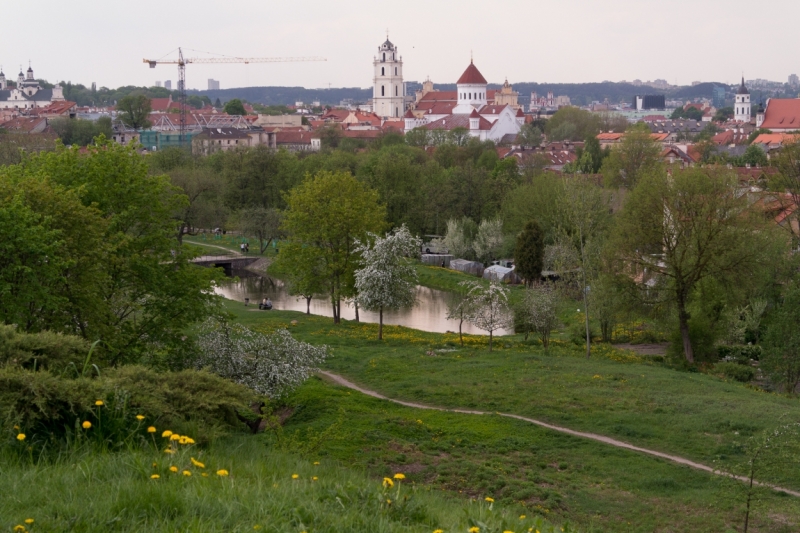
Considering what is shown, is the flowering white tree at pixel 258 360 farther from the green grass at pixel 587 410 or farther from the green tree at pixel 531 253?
the green tree at pixel 531 253

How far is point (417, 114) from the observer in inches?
5768

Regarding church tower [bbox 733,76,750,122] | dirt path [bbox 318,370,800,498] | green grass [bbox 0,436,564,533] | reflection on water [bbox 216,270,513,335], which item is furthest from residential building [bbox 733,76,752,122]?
green grass [bbox 0,436,564,533]

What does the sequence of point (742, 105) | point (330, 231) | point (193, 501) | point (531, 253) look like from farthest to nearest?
point (742, 105) < point (531, 253) < point (330, 231) < point (193, 501)

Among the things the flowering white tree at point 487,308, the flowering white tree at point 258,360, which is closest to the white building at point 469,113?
the flowering white tree at point 487,308

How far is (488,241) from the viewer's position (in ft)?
158

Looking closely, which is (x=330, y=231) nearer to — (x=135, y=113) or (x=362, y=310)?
(x=362, y=310)

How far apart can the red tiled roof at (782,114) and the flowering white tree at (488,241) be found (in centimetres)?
8608

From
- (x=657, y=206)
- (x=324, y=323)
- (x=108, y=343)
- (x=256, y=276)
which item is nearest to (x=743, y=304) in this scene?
(x=657, y=206)

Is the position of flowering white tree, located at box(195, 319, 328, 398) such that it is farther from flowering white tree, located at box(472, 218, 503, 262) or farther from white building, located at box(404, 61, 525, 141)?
white building, located at box(404, 61, 525, 141)

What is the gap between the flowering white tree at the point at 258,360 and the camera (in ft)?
51.0

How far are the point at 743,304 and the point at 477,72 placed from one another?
383 ft

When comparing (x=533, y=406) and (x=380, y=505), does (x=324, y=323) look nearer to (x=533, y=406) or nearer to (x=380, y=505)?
(x=533, y=406)

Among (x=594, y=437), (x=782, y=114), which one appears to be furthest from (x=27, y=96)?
(x=594, y=437)

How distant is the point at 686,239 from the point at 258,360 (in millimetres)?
15419
